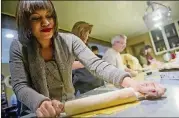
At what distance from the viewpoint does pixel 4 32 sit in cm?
60

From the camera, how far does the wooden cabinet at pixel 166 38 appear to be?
93cm

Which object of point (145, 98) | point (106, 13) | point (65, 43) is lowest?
point (145, 98)

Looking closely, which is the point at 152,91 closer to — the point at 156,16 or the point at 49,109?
the point at 49,109

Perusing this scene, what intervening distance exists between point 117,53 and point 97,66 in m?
0.31

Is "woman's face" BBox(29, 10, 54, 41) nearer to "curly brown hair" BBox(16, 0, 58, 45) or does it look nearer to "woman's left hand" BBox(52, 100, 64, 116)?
"curly brown hair" BBox(16, 0, 58, 45)

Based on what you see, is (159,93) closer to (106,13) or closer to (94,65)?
(94,65)

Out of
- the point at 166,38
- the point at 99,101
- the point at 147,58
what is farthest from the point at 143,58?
the point at 99,101

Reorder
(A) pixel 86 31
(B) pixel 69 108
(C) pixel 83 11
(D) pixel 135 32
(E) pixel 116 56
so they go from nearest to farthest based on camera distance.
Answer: (B) pixel 69 108, (A) pixel 86 31, (E) pixel 116 56, (D) pixel 135 32, (C) pixel 83 11

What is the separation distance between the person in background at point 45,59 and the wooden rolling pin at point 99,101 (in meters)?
0.04

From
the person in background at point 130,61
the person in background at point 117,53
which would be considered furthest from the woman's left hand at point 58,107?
the person in background at point 130,61

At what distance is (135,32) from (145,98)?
62 cm

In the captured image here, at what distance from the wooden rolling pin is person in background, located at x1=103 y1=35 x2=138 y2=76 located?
301mm

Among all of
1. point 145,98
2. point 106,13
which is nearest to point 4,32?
point 145,98

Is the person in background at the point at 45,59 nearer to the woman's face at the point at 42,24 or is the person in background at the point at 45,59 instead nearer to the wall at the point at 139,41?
the woman's face at the point at 42,24
